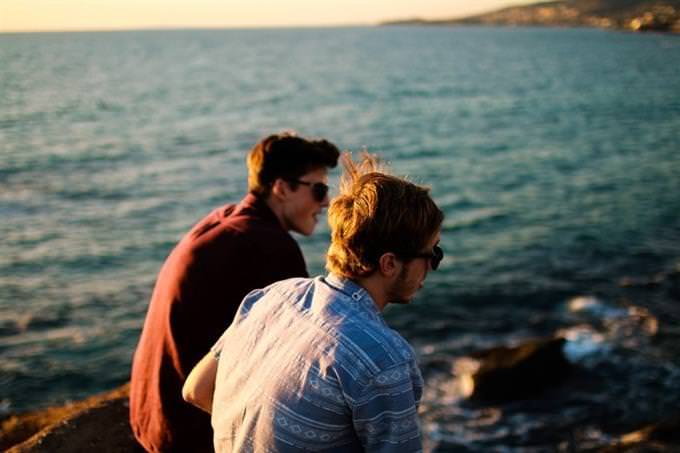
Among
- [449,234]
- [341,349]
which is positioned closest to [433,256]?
[341,349]

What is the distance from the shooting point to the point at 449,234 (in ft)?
60.4

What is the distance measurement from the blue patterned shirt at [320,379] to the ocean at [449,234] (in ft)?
2.94

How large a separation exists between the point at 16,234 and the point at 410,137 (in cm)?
2234

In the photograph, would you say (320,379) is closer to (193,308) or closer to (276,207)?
(193,308)

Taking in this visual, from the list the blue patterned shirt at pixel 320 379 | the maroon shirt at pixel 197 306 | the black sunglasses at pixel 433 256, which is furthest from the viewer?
the maroon shirt at pixel 197 306

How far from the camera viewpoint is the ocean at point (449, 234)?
10.1 metres

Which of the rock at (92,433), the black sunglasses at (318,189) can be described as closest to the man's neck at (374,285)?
the black sunglasses at (318,189)

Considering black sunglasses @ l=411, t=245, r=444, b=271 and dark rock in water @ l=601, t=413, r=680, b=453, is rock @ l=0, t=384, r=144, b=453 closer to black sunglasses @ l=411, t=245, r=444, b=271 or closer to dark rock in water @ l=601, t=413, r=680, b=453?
black sunglasses @ l=411, t=245, r=444, b=271

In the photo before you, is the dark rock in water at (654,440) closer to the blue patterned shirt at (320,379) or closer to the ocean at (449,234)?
the ocean at (449,234)

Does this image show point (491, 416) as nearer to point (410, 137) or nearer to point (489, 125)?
Result: point (410, 137)

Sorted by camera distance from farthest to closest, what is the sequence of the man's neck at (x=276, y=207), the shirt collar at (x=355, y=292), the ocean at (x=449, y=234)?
the ocean at (x=449, y=234) < the man's neck at (x=276, y=207) < the shirt collar at (x=355, y=292)

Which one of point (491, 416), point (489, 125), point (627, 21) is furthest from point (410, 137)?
point (627, 21)

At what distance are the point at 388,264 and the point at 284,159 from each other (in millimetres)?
2017

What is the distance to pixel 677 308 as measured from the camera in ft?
41.1
